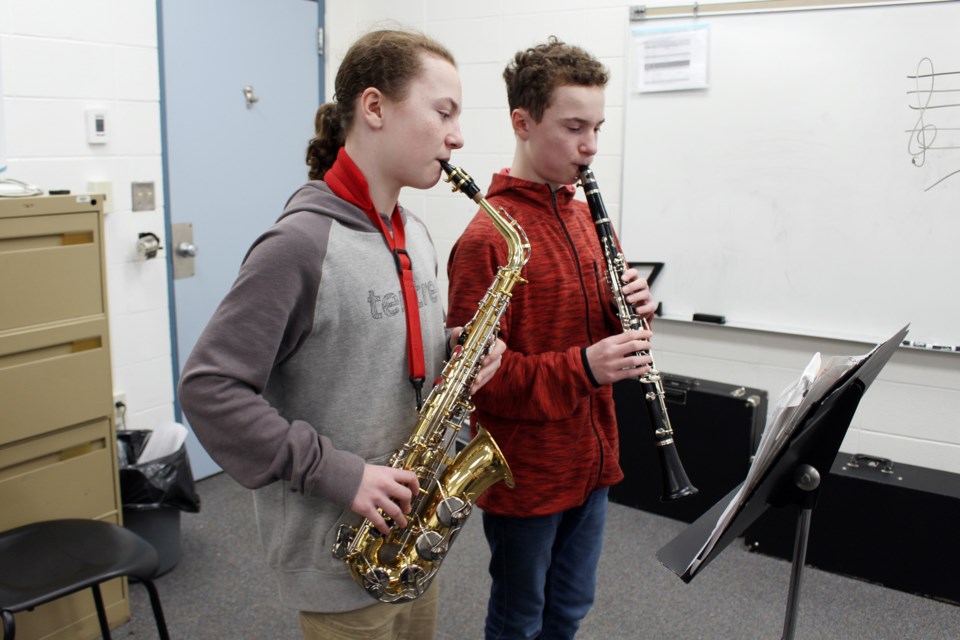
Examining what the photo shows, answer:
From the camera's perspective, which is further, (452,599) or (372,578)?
(452,599)

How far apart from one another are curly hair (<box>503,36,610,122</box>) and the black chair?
1.36 meters

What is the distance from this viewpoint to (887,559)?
8.86ft

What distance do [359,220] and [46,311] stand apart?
1274 millimetres

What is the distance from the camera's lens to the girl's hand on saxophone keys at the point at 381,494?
1188 millimetres

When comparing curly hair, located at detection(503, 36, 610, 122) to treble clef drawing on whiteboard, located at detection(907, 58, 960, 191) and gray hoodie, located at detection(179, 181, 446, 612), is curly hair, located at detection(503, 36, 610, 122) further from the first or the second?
treble clef drawing on whiteboard, located at detection(907, 58, 960, 191)

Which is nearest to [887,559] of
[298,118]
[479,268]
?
[479,268]

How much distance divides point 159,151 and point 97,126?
280mm

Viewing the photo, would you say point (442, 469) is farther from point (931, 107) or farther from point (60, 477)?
point (931, 107)

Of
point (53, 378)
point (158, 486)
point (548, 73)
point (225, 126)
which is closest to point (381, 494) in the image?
point (548, 73)

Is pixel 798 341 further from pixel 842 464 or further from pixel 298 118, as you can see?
pixel 298 118

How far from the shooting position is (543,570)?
66.4 inches

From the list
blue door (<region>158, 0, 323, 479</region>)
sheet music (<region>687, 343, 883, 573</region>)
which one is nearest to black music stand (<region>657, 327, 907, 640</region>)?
sheet music (<region>687, 343, 883, 573</region>)

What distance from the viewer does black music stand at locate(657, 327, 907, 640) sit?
114 cm

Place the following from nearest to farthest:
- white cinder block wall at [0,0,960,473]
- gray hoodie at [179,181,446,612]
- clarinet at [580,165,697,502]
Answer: gray hoodie at [179,181,446,612] → clarinet at [580,165,697,502] → white cinder block wall at [0,0,960,473]
